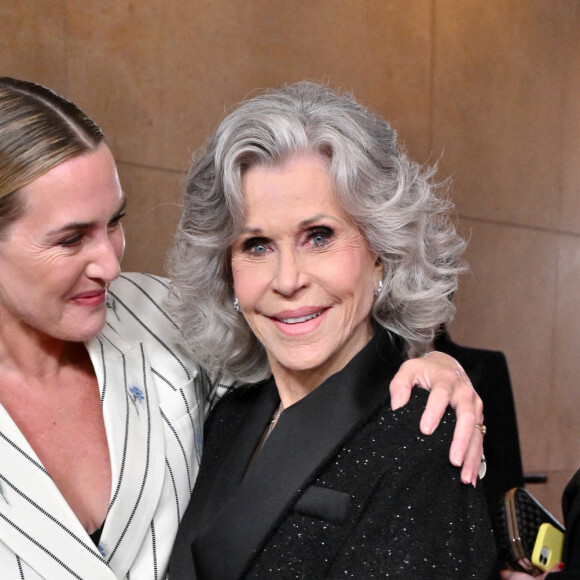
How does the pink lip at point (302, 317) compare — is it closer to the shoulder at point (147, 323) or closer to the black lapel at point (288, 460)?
the black lapel at point (288, 460)

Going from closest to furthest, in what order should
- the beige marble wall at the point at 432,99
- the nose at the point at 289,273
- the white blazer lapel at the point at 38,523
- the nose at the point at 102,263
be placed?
1. the white blazer lapel at the point at 38,523
2. the nose at the point at 289,273
3. the nose at the point at 102,263
4. the beige marble wall at the point at 432,99

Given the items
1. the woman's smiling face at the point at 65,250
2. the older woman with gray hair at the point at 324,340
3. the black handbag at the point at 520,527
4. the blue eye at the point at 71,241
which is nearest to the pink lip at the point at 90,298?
the woman's smiling face at the point at 65,250

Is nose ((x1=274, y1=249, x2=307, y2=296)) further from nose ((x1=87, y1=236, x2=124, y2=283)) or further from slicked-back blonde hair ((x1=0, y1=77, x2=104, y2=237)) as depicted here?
slicked-back blonde hair ((x1=0, y1=77, x2=104, y2=237))

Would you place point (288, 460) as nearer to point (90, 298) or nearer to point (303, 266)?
point (303, 266)

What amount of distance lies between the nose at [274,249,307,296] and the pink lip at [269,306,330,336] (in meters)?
0.04

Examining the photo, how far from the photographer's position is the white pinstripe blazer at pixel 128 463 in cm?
163

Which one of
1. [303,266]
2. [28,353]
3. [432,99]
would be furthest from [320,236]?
[432,99]

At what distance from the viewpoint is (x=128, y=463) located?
1.79 m

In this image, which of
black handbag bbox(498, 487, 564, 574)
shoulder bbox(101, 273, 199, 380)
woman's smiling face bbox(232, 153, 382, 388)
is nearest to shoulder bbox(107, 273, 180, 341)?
shoulder bbox(101, 273, 199, 380)

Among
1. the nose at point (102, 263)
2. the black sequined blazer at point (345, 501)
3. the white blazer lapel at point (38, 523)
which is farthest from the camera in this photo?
the nose at point (102, 263)

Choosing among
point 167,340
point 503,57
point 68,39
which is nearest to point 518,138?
point 503,57

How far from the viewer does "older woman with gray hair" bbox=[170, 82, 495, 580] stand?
59.0 inches

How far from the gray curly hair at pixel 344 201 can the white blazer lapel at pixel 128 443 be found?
0.19 m

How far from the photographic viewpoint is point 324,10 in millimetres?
3893
